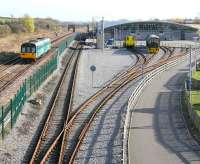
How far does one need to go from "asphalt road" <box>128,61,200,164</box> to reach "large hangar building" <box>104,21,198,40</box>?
2634 inches

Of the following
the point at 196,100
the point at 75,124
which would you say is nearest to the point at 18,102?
the point at 75,124

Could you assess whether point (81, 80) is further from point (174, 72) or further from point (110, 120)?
point (110, 120)

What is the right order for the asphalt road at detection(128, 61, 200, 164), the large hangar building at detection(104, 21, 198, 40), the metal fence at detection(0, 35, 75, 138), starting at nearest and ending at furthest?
the asphalt road at detection(128, 61, 200, 164), the metal fence at detection(0, 35, 75, 138), the large hangar building at detection(104, 21, 198, 40)

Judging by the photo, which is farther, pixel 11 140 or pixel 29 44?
pixel 29 44

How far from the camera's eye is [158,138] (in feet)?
73.0

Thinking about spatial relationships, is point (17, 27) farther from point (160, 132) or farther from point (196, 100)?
point (160, 132)

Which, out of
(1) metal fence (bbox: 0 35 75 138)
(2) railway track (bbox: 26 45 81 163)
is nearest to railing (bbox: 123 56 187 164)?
(2) railway track (bbox: 26 45 81 163)

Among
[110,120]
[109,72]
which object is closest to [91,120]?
[110,120]

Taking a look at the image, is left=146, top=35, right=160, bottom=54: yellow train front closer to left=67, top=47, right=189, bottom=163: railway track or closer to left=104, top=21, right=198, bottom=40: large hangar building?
left=67, top=47, right=189, bottom=163: railway track

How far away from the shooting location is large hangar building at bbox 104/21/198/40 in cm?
10081

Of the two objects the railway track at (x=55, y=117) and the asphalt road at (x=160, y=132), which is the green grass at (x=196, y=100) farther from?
the railway track at (x=55, y=117)

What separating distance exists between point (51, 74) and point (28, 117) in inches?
628

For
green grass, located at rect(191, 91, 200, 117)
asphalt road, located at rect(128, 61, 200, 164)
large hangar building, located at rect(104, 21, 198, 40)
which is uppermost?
large hangar building, located at rect(104, 21, 198, 40)

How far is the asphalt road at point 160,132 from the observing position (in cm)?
1938
